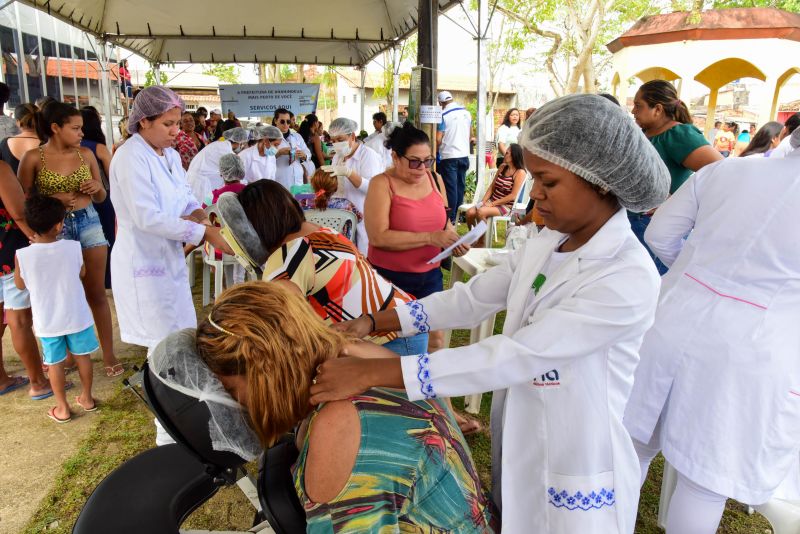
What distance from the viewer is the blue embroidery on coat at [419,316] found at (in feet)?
5.50

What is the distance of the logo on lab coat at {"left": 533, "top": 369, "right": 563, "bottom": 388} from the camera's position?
1.26 metres

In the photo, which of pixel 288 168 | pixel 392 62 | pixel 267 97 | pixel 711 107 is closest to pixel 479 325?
pixel 288 168

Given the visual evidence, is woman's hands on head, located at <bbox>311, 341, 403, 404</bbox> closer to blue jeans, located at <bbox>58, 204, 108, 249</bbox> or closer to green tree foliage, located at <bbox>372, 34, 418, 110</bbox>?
blue jeans, located at <bbox>58, 204, 108, 249</bbox>

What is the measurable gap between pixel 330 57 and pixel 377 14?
3.18 m

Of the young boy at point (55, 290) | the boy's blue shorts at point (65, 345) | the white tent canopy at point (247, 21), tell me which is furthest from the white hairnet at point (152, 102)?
the white tent canopy at point (247, 21)

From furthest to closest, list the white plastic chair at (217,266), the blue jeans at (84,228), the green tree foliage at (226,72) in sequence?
1. the green tree foliage at (226,72)
2. the white plastic chair at (217,266)
3. the blue jeans at (84,228)

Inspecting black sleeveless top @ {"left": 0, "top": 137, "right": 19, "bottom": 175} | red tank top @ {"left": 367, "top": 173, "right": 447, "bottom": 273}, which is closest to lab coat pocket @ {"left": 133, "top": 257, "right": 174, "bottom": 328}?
red tank top @ {"left": 367, "top": 173, "right": 447, "bottom": 273}

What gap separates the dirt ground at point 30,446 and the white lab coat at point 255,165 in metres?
2.62

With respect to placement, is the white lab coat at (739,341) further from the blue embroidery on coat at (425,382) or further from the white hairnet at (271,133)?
the white hairnet at (271,133)

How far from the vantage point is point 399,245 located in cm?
290

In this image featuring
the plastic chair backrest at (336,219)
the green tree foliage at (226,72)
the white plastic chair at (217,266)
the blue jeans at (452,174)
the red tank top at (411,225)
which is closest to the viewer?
the red tank top at (411,225)

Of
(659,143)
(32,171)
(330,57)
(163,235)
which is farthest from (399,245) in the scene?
(330,57)

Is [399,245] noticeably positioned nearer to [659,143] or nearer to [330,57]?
[659,143]

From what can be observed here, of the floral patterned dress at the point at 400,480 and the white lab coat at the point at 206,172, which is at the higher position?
the white lab coat at the point at 206,172
